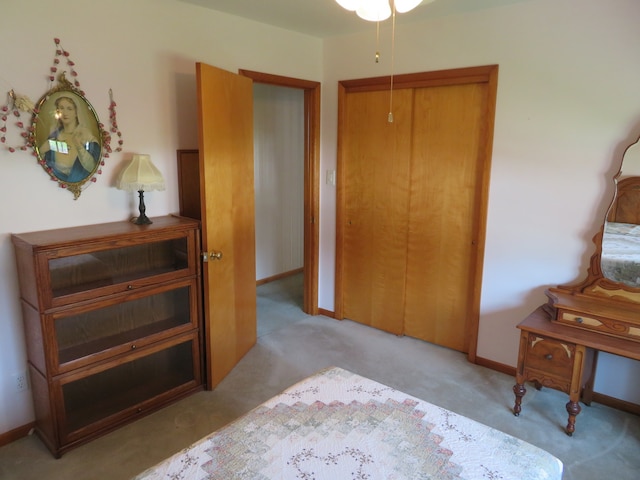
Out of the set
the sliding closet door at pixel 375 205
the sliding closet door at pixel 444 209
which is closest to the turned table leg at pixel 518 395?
the sliding closet door at pixel 444 209

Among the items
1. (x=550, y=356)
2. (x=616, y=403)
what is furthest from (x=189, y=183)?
(x=616, y=403)

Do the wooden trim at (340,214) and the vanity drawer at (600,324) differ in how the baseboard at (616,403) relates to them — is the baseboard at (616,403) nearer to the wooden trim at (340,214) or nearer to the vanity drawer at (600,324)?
the vanity drawer at (600,324)

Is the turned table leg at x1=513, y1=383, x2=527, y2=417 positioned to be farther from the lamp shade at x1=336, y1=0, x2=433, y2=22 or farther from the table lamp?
the table lamp

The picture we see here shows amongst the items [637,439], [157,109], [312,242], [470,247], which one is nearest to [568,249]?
[470,247]

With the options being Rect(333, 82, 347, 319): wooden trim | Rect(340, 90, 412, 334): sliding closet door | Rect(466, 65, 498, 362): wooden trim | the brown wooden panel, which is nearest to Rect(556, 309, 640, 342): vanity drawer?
Rect(466, 65, 498, 362): wooden trim

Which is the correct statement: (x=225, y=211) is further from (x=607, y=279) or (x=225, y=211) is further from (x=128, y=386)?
(x=607, y=279)

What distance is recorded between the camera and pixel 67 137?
2.34 meters

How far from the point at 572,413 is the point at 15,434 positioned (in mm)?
2947

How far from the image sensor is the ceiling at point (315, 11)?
2.74 metres

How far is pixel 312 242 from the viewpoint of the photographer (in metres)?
3.98

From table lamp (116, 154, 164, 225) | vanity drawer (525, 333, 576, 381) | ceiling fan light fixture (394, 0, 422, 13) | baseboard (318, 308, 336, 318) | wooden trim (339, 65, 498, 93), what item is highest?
wooden trim (339, 65, 498, 93)

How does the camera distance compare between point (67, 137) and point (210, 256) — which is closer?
point (67, 137)

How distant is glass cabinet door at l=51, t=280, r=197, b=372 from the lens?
224 centimetres

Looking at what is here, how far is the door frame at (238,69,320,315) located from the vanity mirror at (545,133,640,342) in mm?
2010
